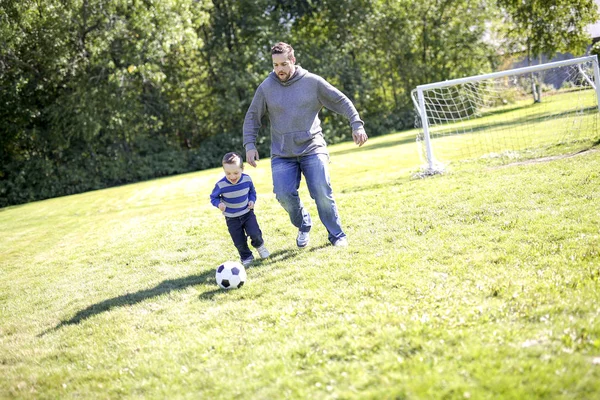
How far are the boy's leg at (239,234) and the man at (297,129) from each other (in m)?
0.61

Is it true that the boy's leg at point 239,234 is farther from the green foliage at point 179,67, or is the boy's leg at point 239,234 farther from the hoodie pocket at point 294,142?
the green foliage at point 179,67

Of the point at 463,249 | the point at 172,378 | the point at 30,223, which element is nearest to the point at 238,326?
the point at 172,378

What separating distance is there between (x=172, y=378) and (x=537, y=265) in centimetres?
322

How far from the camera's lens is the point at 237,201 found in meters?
6.28

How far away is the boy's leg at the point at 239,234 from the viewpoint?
6.35 metres

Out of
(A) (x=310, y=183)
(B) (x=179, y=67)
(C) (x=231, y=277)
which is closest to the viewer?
(C) (x=231, y=277)

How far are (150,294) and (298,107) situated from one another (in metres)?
2.71

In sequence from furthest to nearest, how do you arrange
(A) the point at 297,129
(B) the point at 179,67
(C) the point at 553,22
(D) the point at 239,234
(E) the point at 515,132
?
(C) the point at 553,22
(B) the point at 179,67
(E) the point at 515,132
(D) the point at 239,234
(A) the point at 297,129

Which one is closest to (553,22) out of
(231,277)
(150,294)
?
(231,277)

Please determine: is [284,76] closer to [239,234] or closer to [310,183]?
[310,183]

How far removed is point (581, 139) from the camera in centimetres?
1161

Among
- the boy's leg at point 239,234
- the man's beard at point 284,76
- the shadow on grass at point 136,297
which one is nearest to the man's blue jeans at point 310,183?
the boy's leg at point 239,234

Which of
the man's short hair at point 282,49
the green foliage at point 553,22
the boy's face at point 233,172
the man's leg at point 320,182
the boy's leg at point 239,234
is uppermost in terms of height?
the green foliage at point 553,22

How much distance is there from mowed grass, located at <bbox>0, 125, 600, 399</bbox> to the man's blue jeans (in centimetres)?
41
